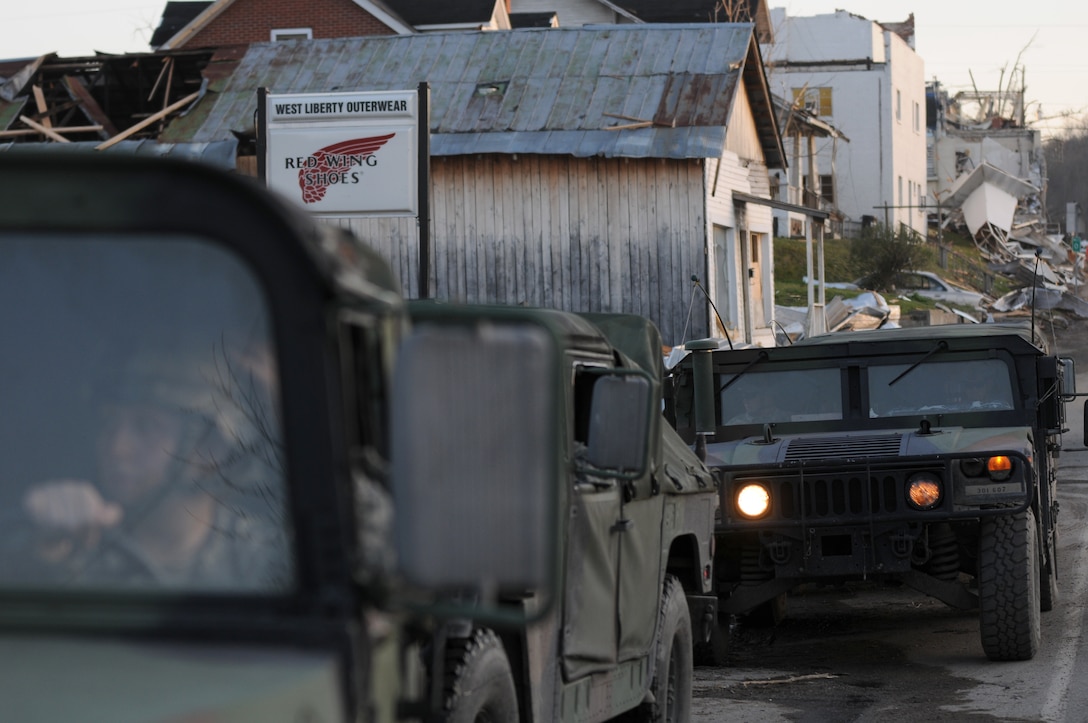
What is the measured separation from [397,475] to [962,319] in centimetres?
3609

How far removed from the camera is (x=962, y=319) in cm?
3672

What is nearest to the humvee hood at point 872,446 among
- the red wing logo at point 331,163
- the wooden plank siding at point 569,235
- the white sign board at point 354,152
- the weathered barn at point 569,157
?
the white sign board at point 354,152

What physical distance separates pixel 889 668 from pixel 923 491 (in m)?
1.10

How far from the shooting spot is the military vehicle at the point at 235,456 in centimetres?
223

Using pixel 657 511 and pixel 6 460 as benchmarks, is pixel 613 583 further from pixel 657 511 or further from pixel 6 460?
pixel 6 460

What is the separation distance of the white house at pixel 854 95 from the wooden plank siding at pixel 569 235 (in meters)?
31.9

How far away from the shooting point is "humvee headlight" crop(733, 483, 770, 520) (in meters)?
9.30

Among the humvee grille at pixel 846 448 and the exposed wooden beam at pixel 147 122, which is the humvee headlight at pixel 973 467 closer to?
the humvee grille at pixel 846 448

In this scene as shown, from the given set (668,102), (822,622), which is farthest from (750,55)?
(822,622)

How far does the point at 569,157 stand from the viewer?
71.4 ft

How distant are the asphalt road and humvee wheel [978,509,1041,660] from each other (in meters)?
0.14

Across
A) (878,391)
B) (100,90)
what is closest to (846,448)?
(878,391)

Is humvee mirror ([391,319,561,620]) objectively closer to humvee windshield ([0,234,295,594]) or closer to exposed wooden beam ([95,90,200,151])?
humvee windshield ([0,234,295,594])

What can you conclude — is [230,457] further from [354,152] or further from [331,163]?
[331,163]
